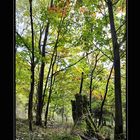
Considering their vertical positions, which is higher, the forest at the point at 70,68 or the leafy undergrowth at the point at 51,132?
the forest at the point at 70,68

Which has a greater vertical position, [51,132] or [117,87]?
[117,87]

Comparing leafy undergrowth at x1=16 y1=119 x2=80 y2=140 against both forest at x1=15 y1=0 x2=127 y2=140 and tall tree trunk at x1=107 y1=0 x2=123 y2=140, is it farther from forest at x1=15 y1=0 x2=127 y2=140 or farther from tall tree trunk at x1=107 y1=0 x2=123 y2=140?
tall tree trunk at x1=107 y1=0 x2=123 y2=140

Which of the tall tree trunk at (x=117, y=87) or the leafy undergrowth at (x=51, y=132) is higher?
the tall tree trunk at (x=117, y=87)

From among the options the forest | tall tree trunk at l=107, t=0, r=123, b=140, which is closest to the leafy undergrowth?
the forest

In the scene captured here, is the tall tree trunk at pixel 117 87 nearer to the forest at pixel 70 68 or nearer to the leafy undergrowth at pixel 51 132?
the forest at pixel 70 68

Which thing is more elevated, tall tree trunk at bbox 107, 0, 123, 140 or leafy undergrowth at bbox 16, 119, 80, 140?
tall tree trunk at bbox 107, 0, 123, 140

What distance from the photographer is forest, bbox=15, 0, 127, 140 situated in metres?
1.84

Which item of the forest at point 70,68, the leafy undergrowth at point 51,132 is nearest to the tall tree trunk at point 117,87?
the forest at point 70,68

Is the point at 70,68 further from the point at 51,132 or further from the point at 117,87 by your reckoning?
the point at 51,132

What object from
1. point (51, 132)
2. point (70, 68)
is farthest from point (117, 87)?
point (51, 132)

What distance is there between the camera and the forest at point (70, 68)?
1843 mm

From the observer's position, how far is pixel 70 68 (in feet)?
6.72
